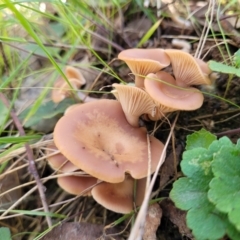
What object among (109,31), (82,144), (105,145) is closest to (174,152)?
(105,145)

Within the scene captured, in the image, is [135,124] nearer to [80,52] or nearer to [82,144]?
[82,144]

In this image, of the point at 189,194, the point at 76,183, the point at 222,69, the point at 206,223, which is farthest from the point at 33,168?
the point at 222,69

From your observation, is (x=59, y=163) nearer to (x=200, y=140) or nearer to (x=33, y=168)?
(x=33, y=168)

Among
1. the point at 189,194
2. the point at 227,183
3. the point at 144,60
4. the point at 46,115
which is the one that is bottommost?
the point at 46,115

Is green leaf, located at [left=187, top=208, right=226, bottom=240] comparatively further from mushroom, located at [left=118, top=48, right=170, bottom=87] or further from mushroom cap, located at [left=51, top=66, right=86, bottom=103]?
mushroom cap, located at [left=51, top=66, right=86, bottom=103]

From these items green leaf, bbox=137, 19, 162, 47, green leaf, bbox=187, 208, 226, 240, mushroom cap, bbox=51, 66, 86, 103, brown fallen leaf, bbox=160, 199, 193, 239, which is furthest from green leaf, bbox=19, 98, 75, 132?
green leaf, bbox=187, 208, 226, 240

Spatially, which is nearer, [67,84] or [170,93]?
[170,93]
